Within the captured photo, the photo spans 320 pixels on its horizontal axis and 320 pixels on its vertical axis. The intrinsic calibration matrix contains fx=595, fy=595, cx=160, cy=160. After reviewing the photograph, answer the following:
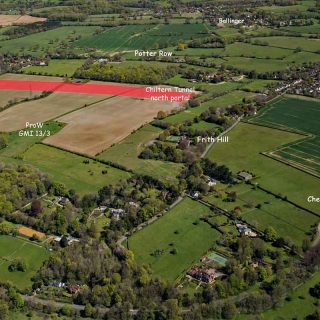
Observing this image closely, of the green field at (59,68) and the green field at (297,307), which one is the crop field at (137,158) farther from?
the green field at (59,68)

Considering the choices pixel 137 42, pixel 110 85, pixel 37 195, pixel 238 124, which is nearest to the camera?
pixel 37 195

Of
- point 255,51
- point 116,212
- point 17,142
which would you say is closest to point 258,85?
point 255,51

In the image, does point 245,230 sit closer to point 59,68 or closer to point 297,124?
point 297,124

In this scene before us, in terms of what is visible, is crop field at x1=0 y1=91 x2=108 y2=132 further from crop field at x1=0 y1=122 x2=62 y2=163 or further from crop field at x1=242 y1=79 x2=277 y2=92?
crop field at x1=242 y1=79 x2=277 y2=92

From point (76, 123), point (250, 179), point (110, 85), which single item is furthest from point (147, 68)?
point (250, 179)

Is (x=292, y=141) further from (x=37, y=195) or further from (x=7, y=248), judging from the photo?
(x=7, y=248)

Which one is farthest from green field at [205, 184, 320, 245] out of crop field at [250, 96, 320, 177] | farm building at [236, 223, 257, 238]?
crop field at [250, 96, 320, 177]
